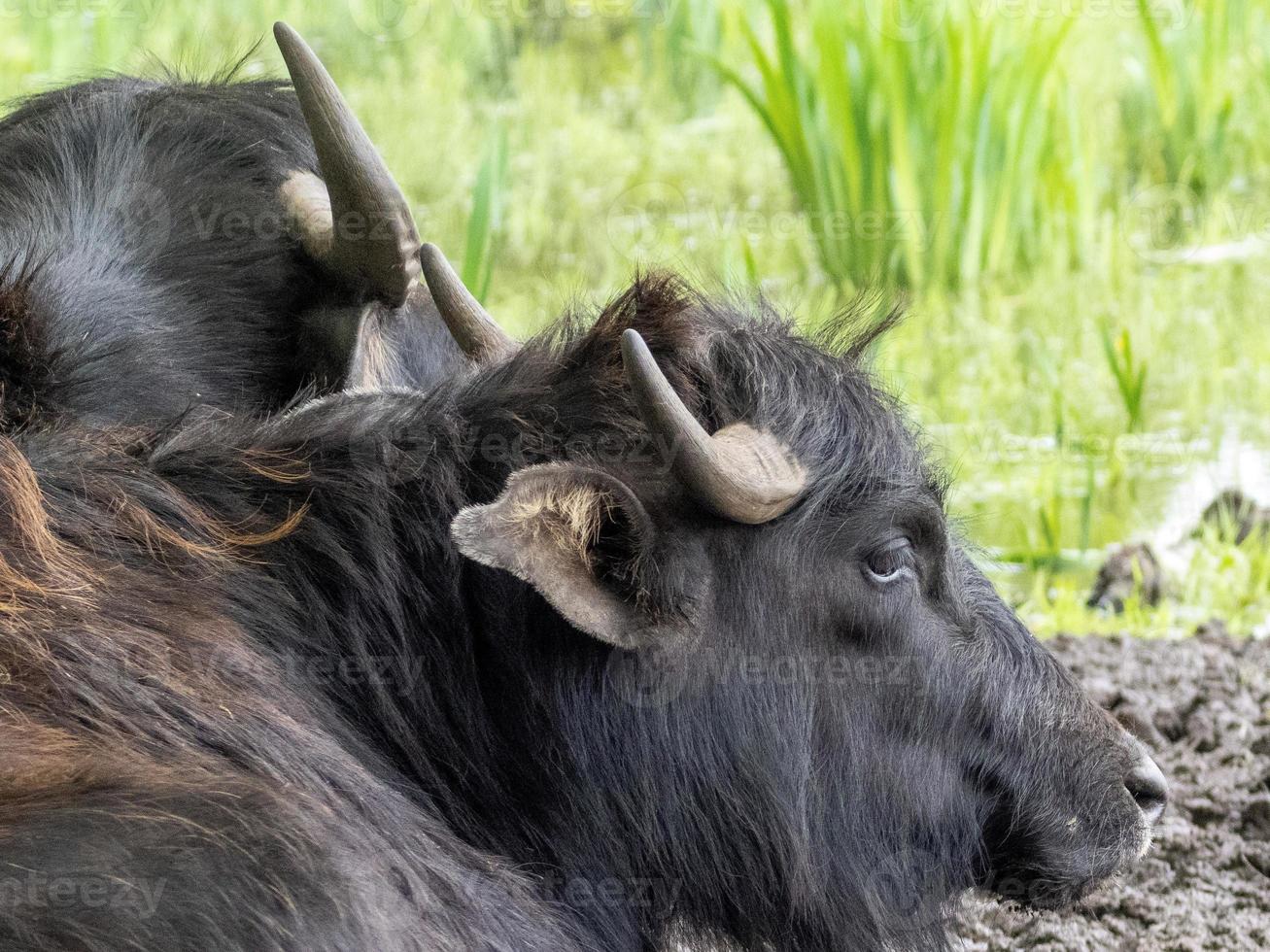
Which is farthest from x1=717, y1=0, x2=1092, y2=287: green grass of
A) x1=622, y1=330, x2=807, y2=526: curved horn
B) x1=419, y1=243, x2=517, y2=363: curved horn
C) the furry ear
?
the furry ear

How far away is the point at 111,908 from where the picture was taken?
76.4 inches

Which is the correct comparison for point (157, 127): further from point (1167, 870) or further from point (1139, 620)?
point (1139, 620)

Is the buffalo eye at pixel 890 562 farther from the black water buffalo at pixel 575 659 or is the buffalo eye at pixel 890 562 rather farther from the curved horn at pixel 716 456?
the curved horn at pixel 716 456

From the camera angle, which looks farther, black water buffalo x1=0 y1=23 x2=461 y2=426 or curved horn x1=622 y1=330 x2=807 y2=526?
black water buffalo x1=0 y1=23 x2=461 y2=426

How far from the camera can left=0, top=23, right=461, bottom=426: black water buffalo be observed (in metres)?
3.54

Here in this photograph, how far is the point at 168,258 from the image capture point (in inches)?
151

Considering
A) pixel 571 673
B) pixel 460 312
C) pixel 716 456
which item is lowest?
pixel 571 673

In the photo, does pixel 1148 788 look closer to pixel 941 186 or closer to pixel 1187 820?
pixel 1187 820

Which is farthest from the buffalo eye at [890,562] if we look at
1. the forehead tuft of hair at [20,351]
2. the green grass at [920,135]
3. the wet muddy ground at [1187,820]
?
the green grass at [920,135]

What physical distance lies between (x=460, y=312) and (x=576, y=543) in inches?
42.3

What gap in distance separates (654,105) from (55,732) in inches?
277

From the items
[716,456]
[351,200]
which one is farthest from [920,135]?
[716,456]

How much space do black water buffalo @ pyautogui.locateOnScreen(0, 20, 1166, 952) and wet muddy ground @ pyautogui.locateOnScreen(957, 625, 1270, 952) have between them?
0.56m

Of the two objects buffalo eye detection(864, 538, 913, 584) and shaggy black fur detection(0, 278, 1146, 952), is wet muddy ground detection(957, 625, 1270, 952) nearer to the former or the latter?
shaggy black fur detection(0, 278, 1146, 952)
